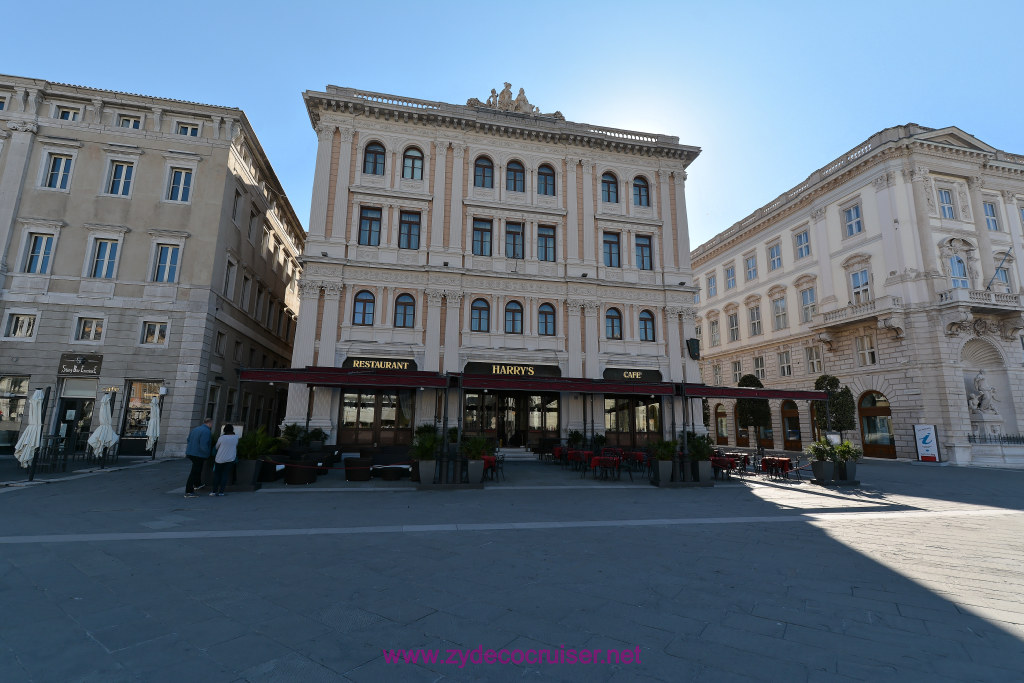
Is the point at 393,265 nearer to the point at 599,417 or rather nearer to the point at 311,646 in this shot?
the point at 599,417

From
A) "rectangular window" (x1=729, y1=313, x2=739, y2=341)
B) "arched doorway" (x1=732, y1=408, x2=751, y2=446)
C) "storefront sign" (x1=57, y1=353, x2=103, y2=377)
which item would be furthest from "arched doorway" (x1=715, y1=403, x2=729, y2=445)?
"storefront sign" (x1=57, y1=353, x2=103, y2=377)

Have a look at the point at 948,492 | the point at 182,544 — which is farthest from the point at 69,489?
the point at 948,492

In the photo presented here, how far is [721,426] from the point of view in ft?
128

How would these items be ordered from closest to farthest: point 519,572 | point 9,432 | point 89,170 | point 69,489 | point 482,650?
point 482,650 → point 519,572 → point 69,489 → point 9,432 → point 89,170

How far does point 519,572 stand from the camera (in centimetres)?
572

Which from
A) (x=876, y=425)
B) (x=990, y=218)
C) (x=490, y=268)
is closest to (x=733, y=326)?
(x=876, y=425)

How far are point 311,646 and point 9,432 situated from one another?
25075mm

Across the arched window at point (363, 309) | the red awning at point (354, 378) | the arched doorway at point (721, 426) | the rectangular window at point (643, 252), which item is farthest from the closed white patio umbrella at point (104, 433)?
the arched doorway at point (721, 426)

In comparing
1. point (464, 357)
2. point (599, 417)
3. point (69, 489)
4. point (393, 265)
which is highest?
point (393, 265)

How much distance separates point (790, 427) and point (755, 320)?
8963mm

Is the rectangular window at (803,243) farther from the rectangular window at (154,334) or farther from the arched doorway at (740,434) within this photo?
the rectangular window at (154,334)

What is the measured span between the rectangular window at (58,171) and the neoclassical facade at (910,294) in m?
42.4

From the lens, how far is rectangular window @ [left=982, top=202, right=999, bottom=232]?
2851 centimetres

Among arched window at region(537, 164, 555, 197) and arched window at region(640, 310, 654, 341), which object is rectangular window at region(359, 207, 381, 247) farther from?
arched window at region(640, 310, 654, 341)
